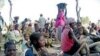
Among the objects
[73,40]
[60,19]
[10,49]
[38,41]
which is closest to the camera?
[10,49]

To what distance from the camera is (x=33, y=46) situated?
627 cm

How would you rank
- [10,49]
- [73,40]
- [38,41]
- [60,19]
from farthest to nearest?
[60,19], [73,40], [38,41], [10,49]

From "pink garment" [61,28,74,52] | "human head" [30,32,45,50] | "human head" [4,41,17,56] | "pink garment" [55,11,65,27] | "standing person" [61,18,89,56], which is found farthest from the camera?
"pink garment" [55,11,65,27]

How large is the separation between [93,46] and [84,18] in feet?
62.0

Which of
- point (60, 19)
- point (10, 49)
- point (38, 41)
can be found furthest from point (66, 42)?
point (60, 19)

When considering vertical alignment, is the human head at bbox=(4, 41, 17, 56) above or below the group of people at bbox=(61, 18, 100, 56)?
above

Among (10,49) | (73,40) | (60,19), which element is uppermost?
(10,49)

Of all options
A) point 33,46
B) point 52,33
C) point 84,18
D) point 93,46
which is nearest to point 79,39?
point 93,46

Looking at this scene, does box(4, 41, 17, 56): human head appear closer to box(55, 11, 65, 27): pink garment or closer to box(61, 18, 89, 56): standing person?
box(61, 18, 89, 56): standing person

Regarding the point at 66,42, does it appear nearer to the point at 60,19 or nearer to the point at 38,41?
the point at 38,41

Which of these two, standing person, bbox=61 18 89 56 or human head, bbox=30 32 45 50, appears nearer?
human head, bbox=30 32 45 50

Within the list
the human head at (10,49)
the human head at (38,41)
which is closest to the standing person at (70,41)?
the human head at (38,41)

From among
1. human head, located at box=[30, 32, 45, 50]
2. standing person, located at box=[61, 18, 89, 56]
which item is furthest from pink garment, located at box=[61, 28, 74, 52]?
human head, located at box=[30, 32, 45, 50]

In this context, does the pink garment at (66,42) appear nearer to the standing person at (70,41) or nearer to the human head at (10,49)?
the standing person at (70,41)
